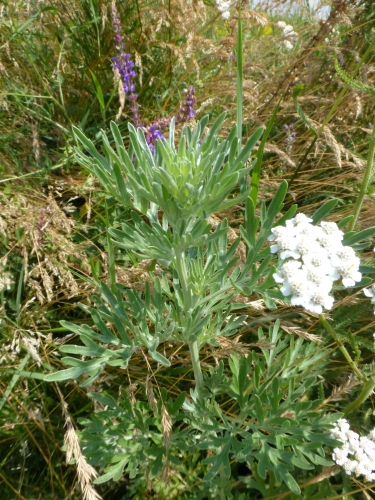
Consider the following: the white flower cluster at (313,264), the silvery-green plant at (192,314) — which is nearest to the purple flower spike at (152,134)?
the silvery-green plant at (192,314)

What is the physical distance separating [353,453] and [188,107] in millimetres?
1707

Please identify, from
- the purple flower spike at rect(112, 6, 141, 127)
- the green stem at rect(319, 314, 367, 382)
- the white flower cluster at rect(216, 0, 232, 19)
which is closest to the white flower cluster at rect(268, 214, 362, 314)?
the green stem at rect(319, 314, 367, 382)

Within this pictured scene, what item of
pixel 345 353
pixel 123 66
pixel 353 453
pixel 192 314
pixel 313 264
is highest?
pixel 123 66

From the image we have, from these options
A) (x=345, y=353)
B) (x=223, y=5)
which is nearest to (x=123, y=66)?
(x=223, y=5)

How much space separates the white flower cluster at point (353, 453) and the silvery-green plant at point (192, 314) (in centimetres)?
5

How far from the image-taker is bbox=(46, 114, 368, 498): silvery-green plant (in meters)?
1.26

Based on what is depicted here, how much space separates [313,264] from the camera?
4.05 ft

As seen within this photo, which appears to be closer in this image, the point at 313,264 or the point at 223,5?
the point at 313,264

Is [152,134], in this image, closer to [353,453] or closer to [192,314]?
[192,314]

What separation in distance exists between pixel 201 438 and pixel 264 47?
282cm

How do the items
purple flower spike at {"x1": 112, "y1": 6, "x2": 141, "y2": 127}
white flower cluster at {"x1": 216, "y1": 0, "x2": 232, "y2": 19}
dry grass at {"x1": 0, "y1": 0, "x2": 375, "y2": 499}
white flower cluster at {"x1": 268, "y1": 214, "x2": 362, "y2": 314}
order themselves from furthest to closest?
white flower cluster at {"x1": 216, "y1": 0, "x2": 232, "y2": 19}
purple flower spike at {"x1": 112, "y1": 6, "x2": 141, "y2": 127}
dry grass at {"x1": 0, "y1": 0, "x2": 375, "y2": 499}
white flower cluster at {"x1": 268, "y1": 214, "x2": 362, "y2": 314}

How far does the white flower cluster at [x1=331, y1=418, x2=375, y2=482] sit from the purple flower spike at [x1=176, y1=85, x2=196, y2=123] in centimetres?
159

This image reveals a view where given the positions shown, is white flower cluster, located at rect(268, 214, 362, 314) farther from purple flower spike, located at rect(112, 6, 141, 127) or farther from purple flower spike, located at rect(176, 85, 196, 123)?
purple flower spike, located at rect(112, 6, 141, 127)

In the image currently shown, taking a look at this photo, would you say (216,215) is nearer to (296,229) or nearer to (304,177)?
(304,177)
